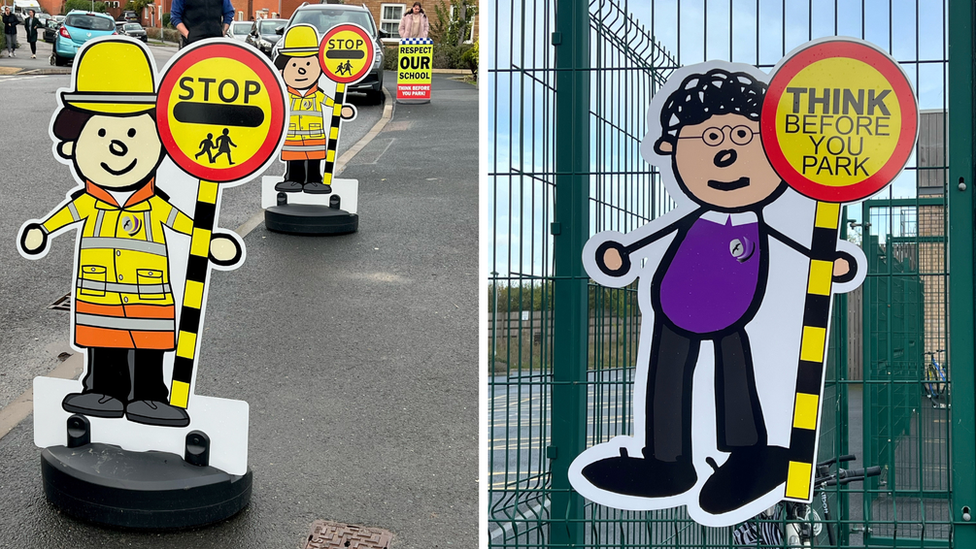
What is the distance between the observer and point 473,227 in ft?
29.9

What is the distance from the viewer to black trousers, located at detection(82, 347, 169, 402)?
13.1 ft

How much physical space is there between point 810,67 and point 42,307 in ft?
17.0

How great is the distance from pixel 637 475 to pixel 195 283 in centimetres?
196

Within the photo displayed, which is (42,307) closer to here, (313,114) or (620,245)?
(313,114)

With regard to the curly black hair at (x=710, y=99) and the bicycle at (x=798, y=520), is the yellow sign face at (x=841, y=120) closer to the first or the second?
the curly black hair at (x=710, y=99)

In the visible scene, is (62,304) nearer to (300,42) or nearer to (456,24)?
(300,42)

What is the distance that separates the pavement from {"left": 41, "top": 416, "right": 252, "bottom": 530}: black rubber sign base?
0.20ft

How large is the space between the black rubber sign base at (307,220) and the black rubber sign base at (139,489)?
14.7 ft

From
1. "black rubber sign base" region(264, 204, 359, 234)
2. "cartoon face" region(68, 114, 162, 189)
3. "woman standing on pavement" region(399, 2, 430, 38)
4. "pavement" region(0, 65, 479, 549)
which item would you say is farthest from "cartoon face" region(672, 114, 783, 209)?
"woman standing on pavement" region(399, 2, 430, 38)

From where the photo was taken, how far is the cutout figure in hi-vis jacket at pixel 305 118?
28.0 ft

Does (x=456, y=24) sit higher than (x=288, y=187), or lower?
higher

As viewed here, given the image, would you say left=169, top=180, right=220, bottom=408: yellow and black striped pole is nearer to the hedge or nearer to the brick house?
the brick house

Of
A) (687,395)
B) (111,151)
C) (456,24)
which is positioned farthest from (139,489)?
(456,24)

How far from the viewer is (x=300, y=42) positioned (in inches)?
333
